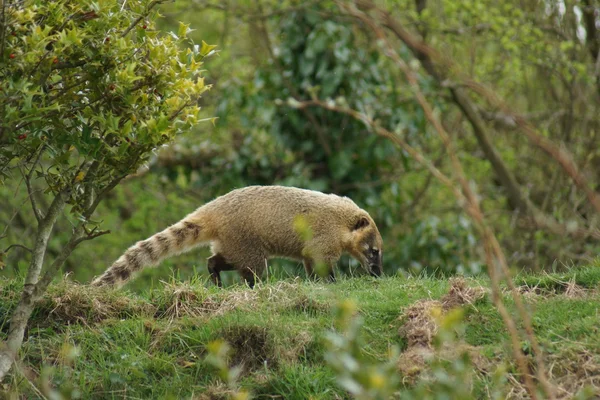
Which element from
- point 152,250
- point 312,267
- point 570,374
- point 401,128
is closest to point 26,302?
point 152,250

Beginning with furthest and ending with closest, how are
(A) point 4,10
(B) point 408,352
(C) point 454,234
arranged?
(C) point 454,234
(B) point 408,352
(A) point 4,10

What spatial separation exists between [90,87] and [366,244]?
3.88 metres

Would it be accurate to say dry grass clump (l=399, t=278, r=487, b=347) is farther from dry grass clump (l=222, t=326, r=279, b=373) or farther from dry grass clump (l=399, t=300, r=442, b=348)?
dry grass clump (l=222, t=326, r=279, b=373)

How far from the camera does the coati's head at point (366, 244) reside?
8.31 meters

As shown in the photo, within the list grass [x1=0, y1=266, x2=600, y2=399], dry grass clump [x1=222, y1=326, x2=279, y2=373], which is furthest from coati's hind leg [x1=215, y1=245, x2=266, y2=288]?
dry grass clump [x1=222, y1=326, x2=279, y2=373]

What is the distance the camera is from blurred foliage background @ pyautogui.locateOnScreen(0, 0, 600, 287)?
1149 centimetres

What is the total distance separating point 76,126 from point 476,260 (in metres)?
7.47

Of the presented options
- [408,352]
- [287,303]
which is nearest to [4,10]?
[287,303]

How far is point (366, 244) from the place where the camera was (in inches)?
328

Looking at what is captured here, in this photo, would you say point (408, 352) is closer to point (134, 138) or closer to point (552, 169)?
point (134, 138)

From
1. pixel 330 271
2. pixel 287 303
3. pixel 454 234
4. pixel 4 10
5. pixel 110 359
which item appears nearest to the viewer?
pixel 4 10

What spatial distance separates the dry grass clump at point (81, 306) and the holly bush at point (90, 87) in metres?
0.84

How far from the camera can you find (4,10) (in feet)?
15.3

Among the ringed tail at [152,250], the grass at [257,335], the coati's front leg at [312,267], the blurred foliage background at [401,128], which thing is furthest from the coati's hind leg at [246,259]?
the blurred foliage background at [401,128]
